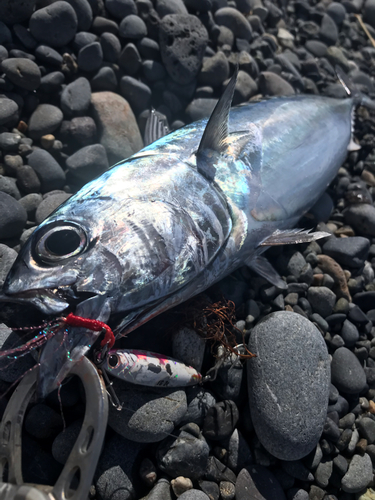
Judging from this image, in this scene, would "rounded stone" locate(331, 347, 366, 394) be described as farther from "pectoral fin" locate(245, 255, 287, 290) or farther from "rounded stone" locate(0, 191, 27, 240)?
"rounded stone" locate(0, 191, 27, 240)

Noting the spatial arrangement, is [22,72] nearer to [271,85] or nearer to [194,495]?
[271,85]

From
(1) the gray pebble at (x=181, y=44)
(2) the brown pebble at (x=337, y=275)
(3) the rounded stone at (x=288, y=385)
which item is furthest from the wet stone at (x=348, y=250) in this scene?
(1) the gray pebble at (x=181, y=44)

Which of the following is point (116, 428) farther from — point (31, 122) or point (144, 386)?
point (31, 122)

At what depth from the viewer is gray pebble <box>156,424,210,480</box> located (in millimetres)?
2340

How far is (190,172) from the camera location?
2.57 m

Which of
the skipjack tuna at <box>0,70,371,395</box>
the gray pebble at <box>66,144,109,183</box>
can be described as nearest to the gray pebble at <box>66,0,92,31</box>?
the gray pebble at <box>66,144,109,183</box>

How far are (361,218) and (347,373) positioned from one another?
1693 mm

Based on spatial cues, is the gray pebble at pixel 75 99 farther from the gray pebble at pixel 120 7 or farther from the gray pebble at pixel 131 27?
the gray pebble at pixel 120 7

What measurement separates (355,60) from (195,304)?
5.15 m

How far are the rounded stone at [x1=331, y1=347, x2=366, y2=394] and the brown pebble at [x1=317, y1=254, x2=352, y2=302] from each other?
1.86ft

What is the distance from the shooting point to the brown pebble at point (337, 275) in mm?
3455

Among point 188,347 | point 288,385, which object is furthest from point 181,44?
point 288,385

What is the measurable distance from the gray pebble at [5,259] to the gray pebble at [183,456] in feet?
5.28

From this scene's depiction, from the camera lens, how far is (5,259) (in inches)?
103
